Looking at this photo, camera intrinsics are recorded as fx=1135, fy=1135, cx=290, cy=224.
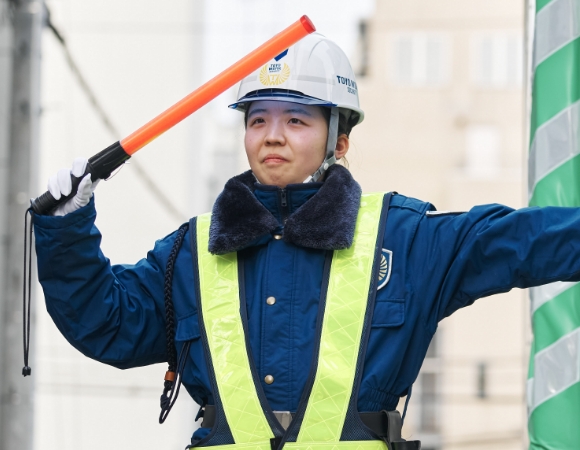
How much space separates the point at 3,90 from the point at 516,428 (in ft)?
57.9

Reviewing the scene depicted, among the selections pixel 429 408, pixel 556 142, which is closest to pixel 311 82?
pixel 556 142

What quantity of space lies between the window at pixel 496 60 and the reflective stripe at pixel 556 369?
20.0 m

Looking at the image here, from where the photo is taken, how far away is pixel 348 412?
2895 mm

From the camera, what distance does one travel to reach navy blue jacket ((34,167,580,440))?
2.90 metres

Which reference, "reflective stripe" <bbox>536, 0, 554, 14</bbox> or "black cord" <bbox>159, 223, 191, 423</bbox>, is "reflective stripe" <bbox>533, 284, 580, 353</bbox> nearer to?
"reflective stripe" <bbox>536, 0, 554, 14</bbox>

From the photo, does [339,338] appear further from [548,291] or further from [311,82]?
[548,291]

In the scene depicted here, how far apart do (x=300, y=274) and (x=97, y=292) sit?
553 mm

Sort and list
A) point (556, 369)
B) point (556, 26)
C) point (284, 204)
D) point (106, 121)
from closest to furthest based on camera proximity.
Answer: point (284, 204) < point (556, 369) < point (556, 26) < point (106, 121)

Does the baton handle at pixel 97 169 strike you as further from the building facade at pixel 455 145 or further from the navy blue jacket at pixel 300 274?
the building facade at pixel 455 145

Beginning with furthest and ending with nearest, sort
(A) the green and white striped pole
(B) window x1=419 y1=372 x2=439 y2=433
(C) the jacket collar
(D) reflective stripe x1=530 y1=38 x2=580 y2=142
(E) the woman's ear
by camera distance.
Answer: (B) window x1=419 y1=372 x2=439 y2=433
(D) reflective stripe x1=530 y1=38 x2=580 y2=142
(A) the green and white striped pole
(E) the woman's ear
(C) the jacket collar

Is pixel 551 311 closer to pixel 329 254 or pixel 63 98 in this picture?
pixel 329 254

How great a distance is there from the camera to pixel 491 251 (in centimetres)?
291

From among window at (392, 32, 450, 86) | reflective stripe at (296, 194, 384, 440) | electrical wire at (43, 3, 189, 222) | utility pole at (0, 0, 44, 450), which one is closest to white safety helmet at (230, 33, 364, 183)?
reflective stripe at (296, 194, 384, 440)

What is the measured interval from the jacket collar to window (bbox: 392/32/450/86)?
20410 millimetres
